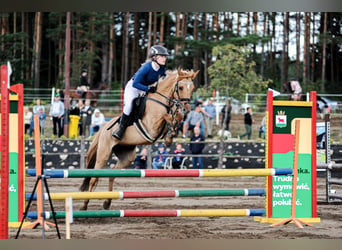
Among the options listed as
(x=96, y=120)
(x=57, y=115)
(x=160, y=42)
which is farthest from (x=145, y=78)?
(x=160, y=42)

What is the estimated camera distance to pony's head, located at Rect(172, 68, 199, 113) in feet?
21.2

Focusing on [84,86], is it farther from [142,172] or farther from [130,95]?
[142,172]

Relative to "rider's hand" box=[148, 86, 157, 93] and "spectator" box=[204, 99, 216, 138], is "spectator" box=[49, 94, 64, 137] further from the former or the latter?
"rider's hand" box=[148, 86, 157, 93]

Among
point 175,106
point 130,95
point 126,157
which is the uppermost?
point 130,95

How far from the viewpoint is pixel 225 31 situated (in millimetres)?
24266

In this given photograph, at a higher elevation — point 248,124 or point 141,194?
point 248,124

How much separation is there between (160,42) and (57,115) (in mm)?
10122

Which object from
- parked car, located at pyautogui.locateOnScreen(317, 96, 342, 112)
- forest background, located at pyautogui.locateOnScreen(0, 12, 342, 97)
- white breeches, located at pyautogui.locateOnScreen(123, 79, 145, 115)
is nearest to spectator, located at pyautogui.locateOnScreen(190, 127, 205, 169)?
parked car, located at pyautogui.locateOnScreen(317, 96, 342, 112)

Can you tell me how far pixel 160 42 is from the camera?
23.8m

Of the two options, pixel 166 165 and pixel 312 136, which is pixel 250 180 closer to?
pixel 166 165

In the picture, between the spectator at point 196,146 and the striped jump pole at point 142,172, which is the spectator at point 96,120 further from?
the striped jump pole at point 142,172
